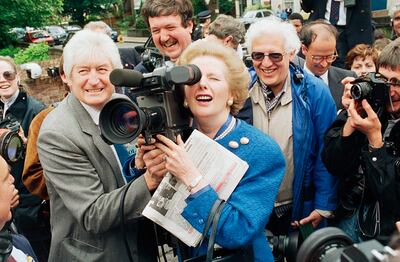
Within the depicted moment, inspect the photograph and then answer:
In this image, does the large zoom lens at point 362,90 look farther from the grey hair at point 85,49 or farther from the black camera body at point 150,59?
Answer: the black camera body at point 150,59

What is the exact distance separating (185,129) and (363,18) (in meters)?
3.90

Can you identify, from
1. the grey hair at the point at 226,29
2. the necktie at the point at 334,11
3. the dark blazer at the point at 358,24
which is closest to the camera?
the grey hair at the point at 226,29

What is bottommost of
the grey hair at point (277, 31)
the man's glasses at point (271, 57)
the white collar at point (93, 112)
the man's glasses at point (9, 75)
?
the man's glasses at point (9, 75)

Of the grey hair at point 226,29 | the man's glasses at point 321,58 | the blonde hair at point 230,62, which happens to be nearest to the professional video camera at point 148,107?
the blonde hair at point 230,62

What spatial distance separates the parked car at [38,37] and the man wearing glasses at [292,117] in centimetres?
2691

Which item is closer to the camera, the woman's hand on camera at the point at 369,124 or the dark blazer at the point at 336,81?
the woman's hand on camera at the point at 369,124

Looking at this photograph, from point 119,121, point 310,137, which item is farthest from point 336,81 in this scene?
point 119,121

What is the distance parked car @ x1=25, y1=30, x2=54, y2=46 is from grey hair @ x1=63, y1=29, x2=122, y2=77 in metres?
26.9

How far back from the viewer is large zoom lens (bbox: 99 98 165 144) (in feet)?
5.36

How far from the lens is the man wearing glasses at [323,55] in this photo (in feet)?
11.0

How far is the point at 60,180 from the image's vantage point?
1944 millimetres

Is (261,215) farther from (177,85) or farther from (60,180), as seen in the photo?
(60,180)

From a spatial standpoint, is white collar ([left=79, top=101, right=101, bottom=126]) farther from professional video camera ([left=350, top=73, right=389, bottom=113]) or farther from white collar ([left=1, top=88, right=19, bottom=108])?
white collar ([left=1, top=88, right=19, bottom=108])

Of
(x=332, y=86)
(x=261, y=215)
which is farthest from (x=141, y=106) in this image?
(x=332, y=86)
